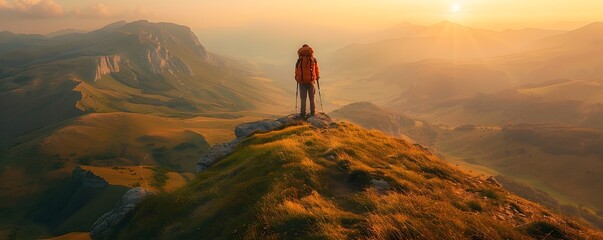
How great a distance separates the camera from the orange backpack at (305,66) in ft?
105

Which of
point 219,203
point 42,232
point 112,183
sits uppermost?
point 219,203

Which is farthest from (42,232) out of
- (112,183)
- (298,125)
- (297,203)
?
(297,203)

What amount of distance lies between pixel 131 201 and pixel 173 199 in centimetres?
362

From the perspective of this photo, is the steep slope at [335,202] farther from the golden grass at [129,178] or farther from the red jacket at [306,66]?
the golden grass at [129,178]

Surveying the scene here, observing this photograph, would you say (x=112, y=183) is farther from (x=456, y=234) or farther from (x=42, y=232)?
(x=456, y=234)

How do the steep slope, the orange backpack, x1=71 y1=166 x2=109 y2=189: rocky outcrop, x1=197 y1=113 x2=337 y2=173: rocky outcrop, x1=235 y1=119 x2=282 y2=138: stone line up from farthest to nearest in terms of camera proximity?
x1=71 y1=166 x2=109 y2=189: rocky outcrop < x1=235 y1=119 x2=282 y2=138: stone < the orange backpack < x1=197 y1=113 x2=337 y2=173: rocky outcrop < the steep slope

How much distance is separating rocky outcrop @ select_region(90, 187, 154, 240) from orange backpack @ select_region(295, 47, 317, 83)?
52.6 ft

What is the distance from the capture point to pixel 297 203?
51.0 feet

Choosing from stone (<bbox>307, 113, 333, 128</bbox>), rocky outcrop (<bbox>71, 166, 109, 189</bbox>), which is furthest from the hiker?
rocky outcrop (<bbox>71, 166, 109, 189</bbox>)

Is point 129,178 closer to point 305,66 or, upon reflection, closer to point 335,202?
point 305,66

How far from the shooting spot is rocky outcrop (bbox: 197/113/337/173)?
1177 inches

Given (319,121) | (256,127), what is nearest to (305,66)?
(319,121)

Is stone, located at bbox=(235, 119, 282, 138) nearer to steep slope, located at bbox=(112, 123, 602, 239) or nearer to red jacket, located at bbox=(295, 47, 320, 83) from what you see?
red jacket, located at bbox=(295, 47, 320, 83)

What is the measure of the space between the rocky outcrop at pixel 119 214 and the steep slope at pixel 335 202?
0.97m
